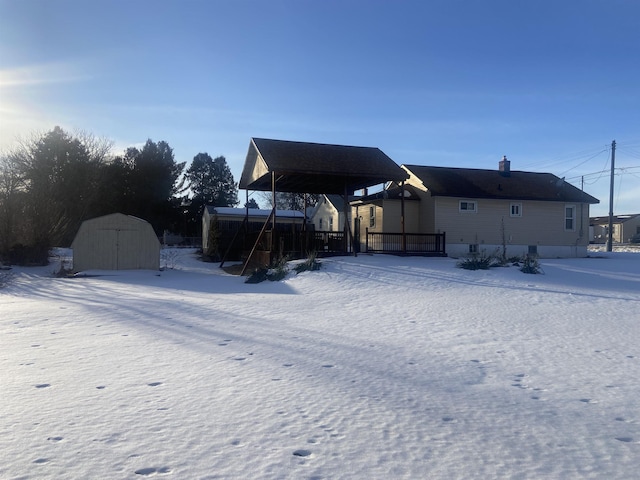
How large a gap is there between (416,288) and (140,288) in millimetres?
9603

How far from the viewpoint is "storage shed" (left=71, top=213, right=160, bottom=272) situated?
24094 mm

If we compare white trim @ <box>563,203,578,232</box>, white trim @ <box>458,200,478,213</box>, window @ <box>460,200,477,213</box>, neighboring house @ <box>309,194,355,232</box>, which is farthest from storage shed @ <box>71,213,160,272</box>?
white trim @ <box>563,203,578,232</box>

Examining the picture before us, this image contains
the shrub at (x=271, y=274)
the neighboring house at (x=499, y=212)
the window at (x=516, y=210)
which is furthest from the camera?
the window at (x=516, y=210)

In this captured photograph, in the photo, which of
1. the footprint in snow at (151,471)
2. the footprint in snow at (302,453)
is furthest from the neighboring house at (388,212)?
the footprint in snow at (151,471)

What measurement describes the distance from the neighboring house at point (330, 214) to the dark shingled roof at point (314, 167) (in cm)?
728

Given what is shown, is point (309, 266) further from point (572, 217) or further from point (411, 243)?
point (572, 217)

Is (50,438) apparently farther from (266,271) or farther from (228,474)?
(266,271)

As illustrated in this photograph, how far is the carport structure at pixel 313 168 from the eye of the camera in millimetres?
21062

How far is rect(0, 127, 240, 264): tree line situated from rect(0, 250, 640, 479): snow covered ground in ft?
57.4

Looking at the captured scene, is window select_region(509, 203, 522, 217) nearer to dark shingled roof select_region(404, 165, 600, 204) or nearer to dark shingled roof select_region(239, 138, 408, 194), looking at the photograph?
dark shingled roof select_region(404, 165, 600, 204)

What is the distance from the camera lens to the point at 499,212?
87.3 ft

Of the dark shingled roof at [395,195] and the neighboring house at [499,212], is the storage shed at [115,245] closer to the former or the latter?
the dark shingled roof at [395,195]

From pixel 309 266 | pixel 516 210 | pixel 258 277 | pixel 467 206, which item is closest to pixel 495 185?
pixel 516 210

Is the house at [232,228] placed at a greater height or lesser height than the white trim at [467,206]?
lesser
